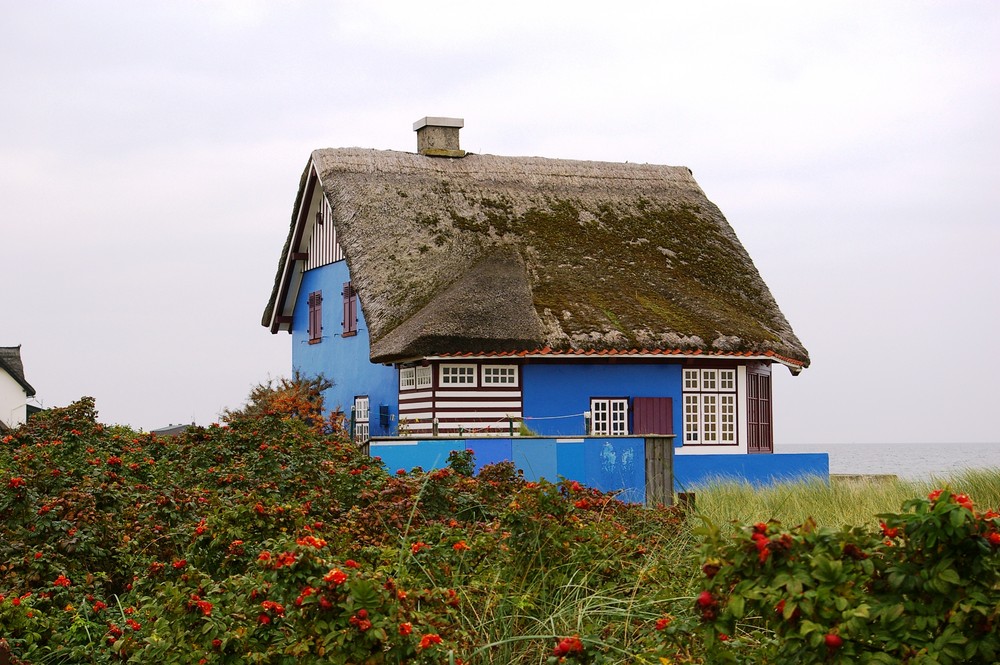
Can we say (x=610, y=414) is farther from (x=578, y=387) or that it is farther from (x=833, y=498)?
(x=833, y=498)

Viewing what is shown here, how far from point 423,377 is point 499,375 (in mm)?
1487

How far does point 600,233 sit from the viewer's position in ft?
90.1

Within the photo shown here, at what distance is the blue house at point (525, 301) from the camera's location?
912 inches

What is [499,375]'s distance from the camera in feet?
76.6

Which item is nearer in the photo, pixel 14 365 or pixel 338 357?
pixel 338 357

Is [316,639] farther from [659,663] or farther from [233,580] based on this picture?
[659,663]

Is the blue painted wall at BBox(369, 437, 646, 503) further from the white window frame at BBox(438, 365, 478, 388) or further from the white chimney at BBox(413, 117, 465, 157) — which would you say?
the white chimney at BBox(413, 117, 465, 157)

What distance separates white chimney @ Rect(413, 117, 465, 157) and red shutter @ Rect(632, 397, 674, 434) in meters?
8.62

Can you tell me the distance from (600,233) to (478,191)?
2952mm

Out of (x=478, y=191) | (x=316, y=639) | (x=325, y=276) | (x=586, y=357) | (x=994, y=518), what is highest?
(x=478, y=191)

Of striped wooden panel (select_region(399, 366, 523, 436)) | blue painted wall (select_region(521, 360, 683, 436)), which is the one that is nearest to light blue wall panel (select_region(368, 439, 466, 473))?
striped wooden panel (select_region(399, 366, 523, 436))

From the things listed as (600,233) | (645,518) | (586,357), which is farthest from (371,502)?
(600,233)

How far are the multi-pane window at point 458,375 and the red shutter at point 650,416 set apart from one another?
337cm

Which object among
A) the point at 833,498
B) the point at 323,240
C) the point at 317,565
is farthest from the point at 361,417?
the point at 317,565
